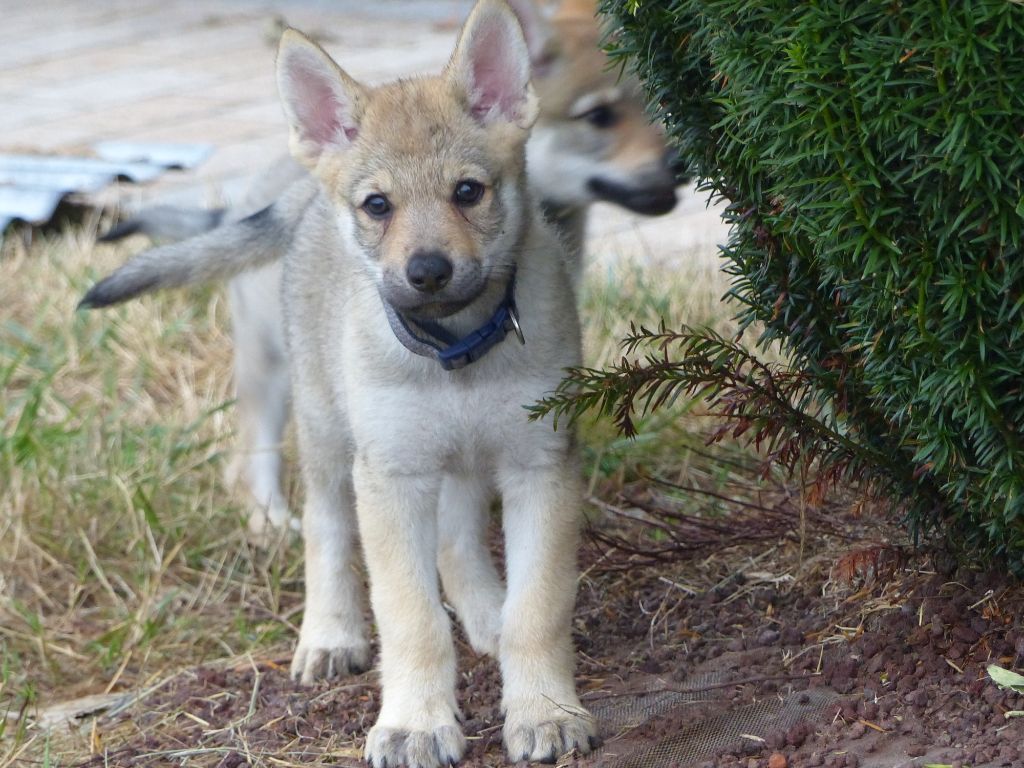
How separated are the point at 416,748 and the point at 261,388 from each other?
7.23 feet

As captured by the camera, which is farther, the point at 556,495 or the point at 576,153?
the point at 576,153

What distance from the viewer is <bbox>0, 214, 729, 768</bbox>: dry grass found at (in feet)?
12.6

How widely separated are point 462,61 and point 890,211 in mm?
1380

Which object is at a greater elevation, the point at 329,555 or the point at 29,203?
the point at 329,555

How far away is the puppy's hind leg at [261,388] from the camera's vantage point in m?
4.75

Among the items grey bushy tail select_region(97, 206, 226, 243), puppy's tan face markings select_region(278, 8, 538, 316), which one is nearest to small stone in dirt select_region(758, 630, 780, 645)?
puppy's tan face markings select_region(278, 8, 538, 316)

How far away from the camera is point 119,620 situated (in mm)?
4023

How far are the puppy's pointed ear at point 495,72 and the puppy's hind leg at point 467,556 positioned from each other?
91 centimetres

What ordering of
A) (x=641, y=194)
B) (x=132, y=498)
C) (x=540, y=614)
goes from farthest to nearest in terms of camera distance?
1. (x=641, y=194)
2. (x=132, y=498)
3. (x=540, y=614)

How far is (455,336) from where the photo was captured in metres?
3.09

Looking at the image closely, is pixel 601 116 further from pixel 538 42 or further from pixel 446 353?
pixel 446 353

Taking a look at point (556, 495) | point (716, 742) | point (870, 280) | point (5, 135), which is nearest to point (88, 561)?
point (556, 495)

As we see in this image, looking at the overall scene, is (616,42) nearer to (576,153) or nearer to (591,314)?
(576,153)

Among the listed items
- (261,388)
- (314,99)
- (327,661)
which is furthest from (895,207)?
(261,388)
